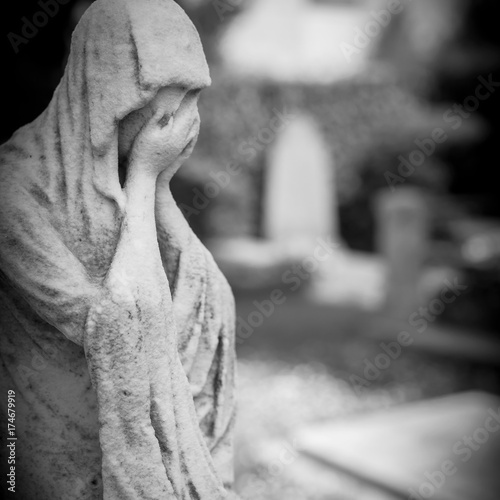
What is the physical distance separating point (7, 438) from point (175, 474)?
0.56 meters

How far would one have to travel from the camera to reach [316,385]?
26.7 ft

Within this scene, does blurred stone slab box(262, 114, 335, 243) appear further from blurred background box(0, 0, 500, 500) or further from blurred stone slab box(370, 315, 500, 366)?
blurred stone slab box(370, 315, 500, 366)

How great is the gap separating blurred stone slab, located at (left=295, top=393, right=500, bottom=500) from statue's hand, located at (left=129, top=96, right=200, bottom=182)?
3947mm

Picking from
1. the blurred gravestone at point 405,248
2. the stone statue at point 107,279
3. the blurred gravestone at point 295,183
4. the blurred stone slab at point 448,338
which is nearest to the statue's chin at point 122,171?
the stone statue at point 107,279

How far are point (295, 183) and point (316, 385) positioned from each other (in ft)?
27.1

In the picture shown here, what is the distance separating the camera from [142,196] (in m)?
1.93

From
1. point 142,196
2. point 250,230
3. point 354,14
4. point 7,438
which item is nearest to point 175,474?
point 7,438

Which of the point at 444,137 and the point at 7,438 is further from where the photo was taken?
the point at 444,137

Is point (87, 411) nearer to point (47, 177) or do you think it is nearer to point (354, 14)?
point (47, 177)

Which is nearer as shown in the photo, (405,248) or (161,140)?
(161,140)

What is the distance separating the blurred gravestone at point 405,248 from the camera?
35.1ft

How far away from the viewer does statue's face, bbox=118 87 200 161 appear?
1.93m

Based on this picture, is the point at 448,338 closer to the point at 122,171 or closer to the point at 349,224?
the point at 349,224

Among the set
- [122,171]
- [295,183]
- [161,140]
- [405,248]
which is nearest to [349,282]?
[295,183]
